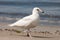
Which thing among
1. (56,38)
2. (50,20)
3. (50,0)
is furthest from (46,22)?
(50,0)

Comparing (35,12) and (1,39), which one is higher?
(35,12)

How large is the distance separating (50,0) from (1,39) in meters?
21.7

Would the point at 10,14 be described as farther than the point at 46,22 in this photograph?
Yes

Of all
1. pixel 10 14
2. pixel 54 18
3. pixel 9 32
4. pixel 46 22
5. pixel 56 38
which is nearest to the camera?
pixel 56 38

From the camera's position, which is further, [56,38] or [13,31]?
[13,31]

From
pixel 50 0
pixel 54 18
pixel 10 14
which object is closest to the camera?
pixel 54 18

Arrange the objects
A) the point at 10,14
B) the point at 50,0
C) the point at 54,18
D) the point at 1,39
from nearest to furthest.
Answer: the point at 1,39, the point at 54,18, the point at 10,14, the point at 50,0

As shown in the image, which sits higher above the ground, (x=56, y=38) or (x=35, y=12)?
(x=35, y=12)

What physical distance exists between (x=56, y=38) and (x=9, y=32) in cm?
222

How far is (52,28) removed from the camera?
14.9 metres

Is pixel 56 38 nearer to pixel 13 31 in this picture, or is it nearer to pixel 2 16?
pixel 13 31

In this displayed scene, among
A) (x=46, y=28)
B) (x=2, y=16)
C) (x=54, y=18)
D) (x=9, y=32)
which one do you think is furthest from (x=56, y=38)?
(x=2, y=16)

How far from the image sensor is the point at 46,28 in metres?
14.7

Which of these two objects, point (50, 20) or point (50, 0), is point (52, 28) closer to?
point (50, 20)
